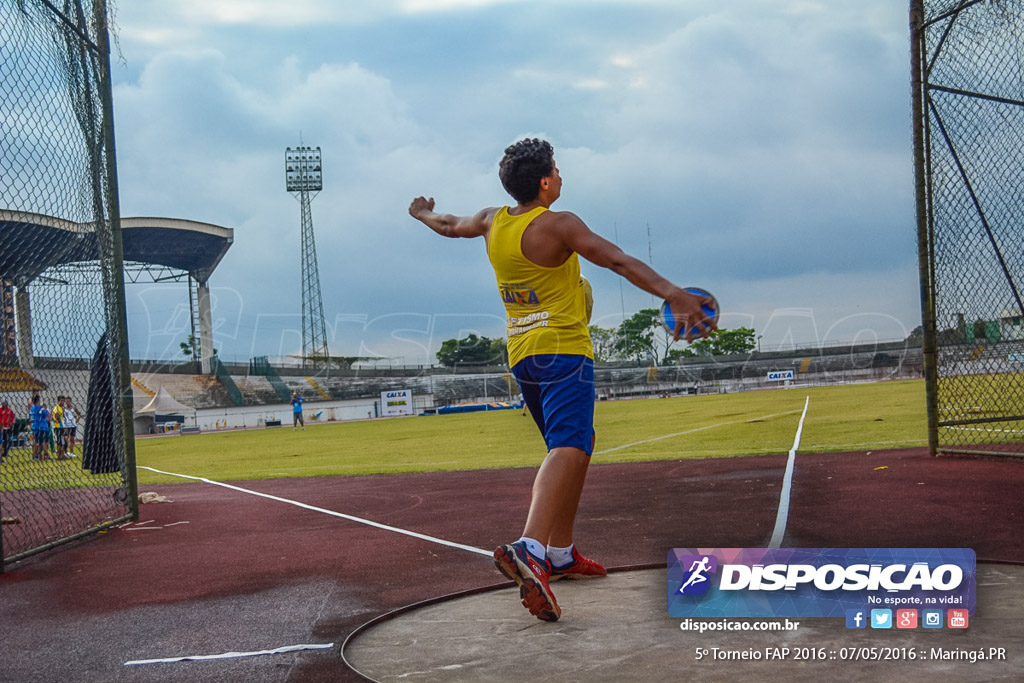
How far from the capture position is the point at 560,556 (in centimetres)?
439

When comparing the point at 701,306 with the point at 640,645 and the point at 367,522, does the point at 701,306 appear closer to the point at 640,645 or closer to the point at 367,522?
the point at 640,645

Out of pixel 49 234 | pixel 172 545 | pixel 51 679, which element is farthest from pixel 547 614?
pixel 49 234

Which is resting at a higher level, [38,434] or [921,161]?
[921,161]

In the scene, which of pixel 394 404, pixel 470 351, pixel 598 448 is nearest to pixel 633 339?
→ pixel 470 351

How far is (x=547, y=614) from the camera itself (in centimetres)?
355

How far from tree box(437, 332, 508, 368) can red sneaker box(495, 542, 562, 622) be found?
383 feet

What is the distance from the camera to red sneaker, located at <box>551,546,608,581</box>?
445cm

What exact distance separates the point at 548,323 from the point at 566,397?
0.35m

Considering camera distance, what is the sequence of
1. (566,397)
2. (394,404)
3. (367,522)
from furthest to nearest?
1. (394,404)
2. (367,522)
3. (566,397)

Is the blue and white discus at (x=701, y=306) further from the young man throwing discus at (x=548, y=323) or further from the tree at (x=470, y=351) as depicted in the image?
the tree at (x=470, y=351)

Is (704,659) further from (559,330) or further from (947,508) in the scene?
(947,508)

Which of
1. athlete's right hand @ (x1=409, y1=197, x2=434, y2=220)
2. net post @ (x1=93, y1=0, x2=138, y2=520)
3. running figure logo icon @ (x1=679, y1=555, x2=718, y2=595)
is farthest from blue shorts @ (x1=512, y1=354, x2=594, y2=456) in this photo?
net post @ (x1=93, y1=0, x2=138, y2=520)

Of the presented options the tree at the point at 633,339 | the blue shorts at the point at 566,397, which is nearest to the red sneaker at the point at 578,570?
the blue shorts at the point at 566,397

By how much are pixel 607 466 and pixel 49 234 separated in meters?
6.67
